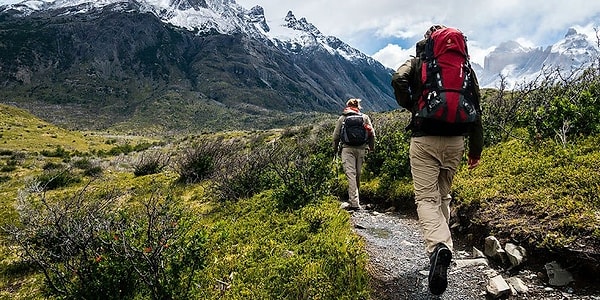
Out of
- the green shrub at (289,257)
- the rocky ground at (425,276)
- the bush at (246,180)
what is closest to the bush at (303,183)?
the green shrub at (289,257)

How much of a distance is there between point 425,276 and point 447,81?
217 cm

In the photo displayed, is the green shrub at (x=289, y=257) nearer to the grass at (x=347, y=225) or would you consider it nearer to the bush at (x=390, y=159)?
the grass at (x=347, y=225)

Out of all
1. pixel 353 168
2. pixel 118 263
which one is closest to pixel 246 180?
pixel 353 168

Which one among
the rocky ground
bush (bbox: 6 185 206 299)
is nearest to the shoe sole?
the rocky ground

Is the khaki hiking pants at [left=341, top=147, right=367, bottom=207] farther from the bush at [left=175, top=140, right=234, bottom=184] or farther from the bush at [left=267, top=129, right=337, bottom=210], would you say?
the bush at [left=175, top=140, right=234, bottom=184]

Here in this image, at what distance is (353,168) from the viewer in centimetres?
787

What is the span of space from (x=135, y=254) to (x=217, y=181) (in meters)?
6.26

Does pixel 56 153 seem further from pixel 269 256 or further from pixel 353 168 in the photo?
pixel 269 256

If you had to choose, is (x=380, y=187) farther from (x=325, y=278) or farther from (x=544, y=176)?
(x=325, y=278)

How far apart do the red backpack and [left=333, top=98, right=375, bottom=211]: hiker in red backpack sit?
376 centimetres

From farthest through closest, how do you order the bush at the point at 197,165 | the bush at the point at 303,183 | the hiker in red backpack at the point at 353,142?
the bush at the point at 197,165 → the hiker in red backpack at the point at 353,142 → the bush at the point at 303,183

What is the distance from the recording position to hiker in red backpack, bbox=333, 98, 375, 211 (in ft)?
25.5

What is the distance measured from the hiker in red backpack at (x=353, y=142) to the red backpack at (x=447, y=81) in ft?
12.3

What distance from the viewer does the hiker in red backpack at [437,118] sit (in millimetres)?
3770
